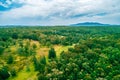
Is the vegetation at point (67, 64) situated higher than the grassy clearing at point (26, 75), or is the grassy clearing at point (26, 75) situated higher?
the vegetation at point (67, 64)

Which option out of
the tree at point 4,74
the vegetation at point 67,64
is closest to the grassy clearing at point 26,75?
the vegetation at point 67,64

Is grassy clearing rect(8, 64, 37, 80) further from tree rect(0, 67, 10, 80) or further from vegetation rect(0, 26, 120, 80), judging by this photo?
tree rect(0, 67, 10, 80)

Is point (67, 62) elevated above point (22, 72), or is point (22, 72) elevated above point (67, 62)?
point (67, 62)

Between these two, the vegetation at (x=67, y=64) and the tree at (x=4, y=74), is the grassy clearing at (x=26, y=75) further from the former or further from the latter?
the tree at (x=4, y=74)

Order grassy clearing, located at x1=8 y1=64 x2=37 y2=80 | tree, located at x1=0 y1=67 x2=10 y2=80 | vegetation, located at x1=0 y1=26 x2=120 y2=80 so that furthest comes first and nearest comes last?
tree, located at x1=0 y1=67 x2=10 y2=80, grassy clearing, located at x1=8 y1=64 x2=37 y2=80, vegetation, located at x1=0 y1=26 x2=120 y2=80

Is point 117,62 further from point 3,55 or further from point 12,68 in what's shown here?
point 3,55

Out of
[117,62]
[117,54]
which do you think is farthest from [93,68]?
[117,54]

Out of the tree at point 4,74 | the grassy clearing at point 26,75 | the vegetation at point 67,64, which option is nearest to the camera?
the vegetation at point 67,64

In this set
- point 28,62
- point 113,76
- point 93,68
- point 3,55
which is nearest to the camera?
point 113,76

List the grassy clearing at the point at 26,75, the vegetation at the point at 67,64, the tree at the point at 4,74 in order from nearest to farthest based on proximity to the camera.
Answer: the vegetation at the point at 67,64
the grassy clearing at the point at 26,75
the tree at the point at 4,74

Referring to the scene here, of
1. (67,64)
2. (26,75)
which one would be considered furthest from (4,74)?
(67,64)

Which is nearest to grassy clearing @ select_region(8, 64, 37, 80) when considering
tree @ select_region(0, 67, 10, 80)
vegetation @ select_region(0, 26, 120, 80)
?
vegetation @ select_region(0, 26, 120, 80)
